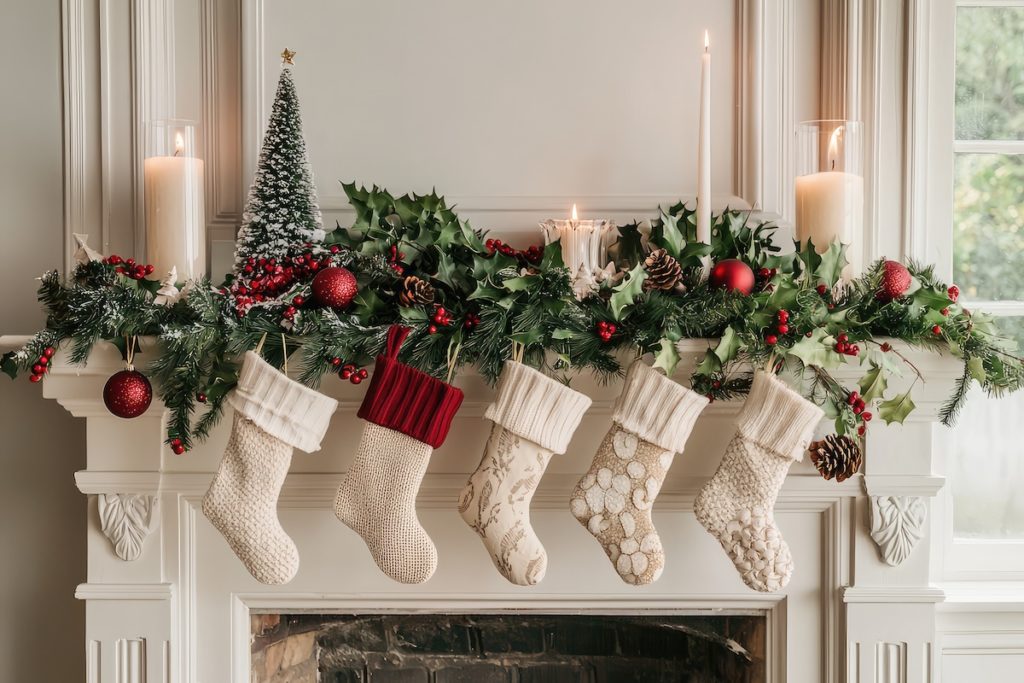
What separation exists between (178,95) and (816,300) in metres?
1.20

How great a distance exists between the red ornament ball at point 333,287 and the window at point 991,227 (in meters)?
1.20

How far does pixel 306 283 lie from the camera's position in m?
1.28

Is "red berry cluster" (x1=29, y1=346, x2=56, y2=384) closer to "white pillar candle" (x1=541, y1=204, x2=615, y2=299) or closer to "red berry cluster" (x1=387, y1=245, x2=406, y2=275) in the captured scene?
"red berry cluster" (x1=387, y1=245, x2=406, y2=275)

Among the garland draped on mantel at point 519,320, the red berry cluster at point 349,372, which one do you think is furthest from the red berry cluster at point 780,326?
the red berry cluster at point 349,372

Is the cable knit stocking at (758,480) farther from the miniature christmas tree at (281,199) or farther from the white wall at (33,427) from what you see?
the white wall at (33,427)

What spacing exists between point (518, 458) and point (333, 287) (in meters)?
0.39

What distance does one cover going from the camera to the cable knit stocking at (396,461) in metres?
1.24

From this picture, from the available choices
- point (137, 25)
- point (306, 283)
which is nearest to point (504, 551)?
point (306, 283)

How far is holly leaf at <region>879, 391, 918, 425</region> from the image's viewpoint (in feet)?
4.07

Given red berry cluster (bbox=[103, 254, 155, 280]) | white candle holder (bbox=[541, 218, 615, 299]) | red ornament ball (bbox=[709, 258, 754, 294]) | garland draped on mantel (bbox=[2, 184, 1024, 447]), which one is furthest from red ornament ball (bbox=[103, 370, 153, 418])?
red ornament ball (bbox=[709, 258, 754, 294])

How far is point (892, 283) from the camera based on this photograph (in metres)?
1.24

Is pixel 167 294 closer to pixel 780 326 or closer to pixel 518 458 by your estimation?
pixel 518 458

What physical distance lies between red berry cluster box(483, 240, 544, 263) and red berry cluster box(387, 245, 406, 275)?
142mm

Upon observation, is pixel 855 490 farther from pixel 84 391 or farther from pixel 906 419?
pixel 84 391
